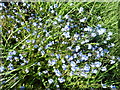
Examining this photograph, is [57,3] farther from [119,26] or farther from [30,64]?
[30,64]

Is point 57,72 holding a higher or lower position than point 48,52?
lower

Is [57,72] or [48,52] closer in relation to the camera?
[57,72]

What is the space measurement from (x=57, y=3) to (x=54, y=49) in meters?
0.88

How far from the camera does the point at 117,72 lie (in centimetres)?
242

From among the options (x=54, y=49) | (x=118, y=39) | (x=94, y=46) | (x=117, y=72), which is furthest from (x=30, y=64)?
(x=118, y=39)

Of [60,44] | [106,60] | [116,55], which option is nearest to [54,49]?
[60,44]

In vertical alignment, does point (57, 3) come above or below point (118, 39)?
above

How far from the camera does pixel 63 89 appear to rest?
2234mm

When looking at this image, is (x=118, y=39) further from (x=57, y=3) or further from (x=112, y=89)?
(x=57, y=3)

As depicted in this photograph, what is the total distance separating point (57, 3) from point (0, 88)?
1.53 m

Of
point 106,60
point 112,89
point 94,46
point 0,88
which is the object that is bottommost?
point 112,89

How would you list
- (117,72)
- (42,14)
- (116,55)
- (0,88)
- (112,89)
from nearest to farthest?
(0,88) → (112,89) → (117,72) → (116,55) → (42,14)

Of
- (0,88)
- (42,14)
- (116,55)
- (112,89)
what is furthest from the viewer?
(42,14)

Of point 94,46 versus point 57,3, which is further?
point 57,3
